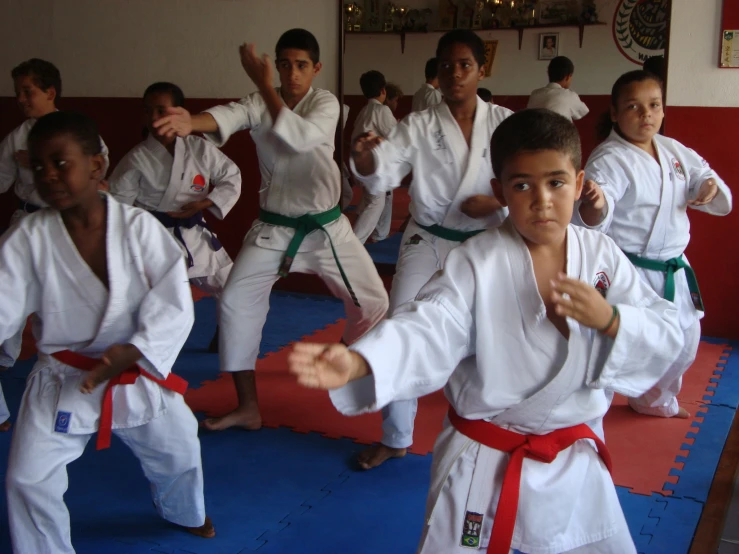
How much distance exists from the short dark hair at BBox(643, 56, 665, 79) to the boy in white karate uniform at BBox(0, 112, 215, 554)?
3.55 m

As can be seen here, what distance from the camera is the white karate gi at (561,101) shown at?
5.08 m

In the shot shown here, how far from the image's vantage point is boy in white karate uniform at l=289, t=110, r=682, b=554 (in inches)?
69.1

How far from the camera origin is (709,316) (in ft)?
16.4

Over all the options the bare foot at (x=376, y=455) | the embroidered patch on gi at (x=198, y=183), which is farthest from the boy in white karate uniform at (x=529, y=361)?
the embroidered patch on gi at (x=198, y=183)

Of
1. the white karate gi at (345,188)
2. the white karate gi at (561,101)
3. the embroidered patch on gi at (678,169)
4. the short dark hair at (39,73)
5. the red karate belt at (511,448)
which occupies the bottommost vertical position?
the red karate belt at (511,448)

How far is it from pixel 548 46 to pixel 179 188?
2570mm

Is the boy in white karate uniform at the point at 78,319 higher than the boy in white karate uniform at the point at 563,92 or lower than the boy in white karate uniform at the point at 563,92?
lower

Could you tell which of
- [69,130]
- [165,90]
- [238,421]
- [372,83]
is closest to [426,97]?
[372,83]

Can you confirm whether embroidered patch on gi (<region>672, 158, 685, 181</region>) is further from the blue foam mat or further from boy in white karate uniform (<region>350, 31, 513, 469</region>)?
the blue foam mat

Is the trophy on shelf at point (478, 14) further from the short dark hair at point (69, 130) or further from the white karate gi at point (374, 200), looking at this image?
the short dark hair at point (69, 130)

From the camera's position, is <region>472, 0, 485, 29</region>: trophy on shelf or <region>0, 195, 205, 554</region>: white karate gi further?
<region>472, 0, 485, 29</region>: trophy on shelf

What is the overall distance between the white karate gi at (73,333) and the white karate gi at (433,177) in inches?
39.4

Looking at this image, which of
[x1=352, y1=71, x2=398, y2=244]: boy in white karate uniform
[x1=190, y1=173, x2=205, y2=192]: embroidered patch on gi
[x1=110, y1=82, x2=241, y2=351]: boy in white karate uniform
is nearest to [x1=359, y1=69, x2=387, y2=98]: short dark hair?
[x1=352, y1=71, x2=398, y2=244]: boy in white karate uniform

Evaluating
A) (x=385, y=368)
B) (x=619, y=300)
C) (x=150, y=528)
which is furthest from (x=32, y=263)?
(x=619, y=300)
